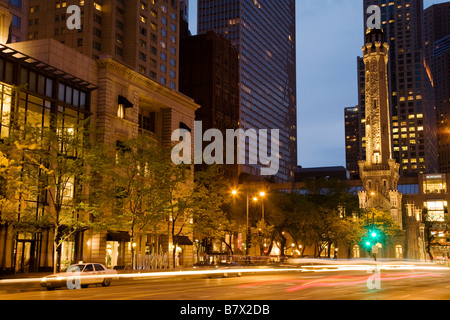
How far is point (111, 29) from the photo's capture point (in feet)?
322

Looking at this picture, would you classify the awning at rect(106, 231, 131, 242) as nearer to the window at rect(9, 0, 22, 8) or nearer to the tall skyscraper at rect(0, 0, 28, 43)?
the tall skyscraper at rect(0, 0, 28, 43)

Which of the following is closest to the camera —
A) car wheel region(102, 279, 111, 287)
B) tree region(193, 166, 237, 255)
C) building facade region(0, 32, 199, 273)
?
car wheel region(102, 279, 111, 287)

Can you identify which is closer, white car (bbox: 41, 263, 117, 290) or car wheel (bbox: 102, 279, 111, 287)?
white car (bbox: 41, 263, 117, 290)

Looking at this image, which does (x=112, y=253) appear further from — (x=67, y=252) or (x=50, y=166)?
(x=50, y=166)

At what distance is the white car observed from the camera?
2950 centimetres

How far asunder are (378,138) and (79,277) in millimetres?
117715

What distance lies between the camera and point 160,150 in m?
52.5

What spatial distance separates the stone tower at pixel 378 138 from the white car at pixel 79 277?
107790mm

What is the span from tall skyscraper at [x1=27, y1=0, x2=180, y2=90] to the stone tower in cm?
6116

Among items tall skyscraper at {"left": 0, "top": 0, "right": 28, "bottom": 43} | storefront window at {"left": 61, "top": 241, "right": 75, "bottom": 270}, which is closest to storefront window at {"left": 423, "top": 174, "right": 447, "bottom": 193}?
tall skyscraper at {"left": 0, "top": 0, "right": 28, "bottom": 43}

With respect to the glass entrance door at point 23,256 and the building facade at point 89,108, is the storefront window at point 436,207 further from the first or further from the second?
the glass entrance door at point 23,256
